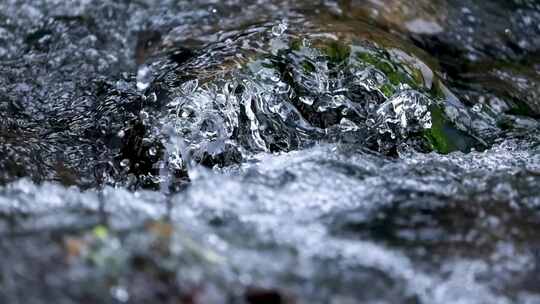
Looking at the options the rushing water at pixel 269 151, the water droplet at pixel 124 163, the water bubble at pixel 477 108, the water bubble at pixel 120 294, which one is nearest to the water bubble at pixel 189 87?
the rushing water at pixel 269 151

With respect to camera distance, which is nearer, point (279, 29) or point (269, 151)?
point (269, 151)

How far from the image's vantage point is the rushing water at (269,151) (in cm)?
193

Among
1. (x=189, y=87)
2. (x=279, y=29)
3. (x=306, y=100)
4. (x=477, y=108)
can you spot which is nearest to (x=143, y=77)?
(x=189, y=87)

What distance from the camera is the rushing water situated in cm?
193

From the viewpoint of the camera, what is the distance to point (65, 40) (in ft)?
16.4

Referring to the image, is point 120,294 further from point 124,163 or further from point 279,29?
point 279,29

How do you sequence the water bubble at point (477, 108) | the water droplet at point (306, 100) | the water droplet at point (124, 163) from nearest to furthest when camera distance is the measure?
1. the water droplet at point (124, 163)
2. the water droplet at point (306, 100)
3. the water bubble at point (477, 108)

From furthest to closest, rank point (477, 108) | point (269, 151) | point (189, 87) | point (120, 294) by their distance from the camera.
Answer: point (477, 108), point (189, 87), point (269, 151), point (120, 294)

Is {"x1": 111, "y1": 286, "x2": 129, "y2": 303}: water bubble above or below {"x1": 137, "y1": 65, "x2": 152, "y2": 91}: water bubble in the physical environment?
above

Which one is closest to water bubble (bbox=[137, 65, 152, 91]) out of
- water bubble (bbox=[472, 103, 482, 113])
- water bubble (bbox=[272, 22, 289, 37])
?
water bubble (bbox=[272, 22, 289, 37])

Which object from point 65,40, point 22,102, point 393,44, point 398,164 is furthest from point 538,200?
point 65,40

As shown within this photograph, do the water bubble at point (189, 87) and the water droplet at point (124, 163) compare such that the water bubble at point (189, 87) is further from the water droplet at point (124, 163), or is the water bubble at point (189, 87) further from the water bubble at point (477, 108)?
the water bubble at point (477, 108)

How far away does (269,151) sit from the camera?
363cm

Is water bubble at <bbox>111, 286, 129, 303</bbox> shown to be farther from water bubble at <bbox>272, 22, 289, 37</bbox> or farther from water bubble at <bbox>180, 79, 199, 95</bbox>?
water bubble at <bbox>272, 22, 289, 37</bbox>
